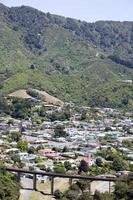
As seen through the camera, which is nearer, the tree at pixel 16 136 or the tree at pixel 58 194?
the tree at pixel 58 194

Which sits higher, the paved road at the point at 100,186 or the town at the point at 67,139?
the paved road at the point at 100,186

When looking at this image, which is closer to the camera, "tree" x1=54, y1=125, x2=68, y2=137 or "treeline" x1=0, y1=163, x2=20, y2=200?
"treeline" x1=0, y1=163, x2=20, y2=200

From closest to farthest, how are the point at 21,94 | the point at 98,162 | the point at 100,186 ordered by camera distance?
the point at 100,186
the point at 98,162
the point at 21,94

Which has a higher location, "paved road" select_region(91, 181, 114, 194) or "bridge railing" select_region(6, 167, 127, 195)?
"bridge railing" select_region(6, 167, 127, 195)

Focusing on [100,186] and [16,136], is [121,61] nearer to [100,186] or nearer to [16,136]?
[16,136]

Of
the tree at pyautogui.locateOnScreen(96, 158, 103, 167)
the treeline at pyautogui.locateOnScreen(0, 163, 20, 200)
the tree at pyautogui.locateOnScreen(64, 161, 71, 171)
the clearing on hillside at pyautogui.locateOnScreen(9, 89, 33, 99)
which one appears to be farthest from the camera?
the clearing on hillside at pyautogui.locateOnScreen(9, 89, 33, 99)

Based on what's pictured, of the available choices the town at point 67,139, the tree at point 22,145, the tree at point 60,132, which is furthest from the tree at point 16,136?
the tree at point 60,132

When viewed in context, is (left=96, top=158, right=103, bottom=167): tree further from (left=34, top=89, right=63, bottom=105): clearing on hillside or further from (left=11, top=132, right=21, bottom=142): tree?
(left=34, top=89, right=63, bottom=105): clearing on hillside

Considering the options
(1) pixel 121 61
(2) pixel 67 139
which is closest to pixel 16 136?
(2) pixel 67 139

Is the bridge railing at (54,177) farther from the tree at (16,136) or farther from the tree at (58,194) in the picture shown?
the tree at (16,136)

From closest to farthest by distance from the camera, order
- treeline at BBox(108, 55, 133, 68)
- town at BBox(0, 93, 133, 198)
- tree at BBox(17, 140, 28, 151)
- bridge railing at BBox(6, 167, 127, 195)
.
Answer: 1. bridge railing at BBox(6, 167, 127, 195)
2. town at BBox(0, 93, 133, 198)
3. tree at BBox(17, 140, 28, 151)
4. treeline at BBox(108, 55, 133, 68)

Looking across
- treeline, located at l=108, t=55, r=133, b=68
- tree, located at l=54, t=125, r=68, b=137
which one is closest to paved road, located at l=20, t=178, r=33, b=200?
tree, located at l=54, t=125, r=68, b=137

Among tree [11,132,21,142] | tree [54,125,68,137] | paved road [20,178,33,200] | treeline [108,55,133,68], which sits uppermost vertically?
treeline [108,55,133,68]

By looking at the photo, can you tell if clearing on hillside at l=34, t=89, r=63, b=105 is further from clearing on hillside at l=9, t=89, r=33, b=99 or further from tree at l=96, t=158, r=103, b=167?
tree at l=96, t=158, r=103, b=167
